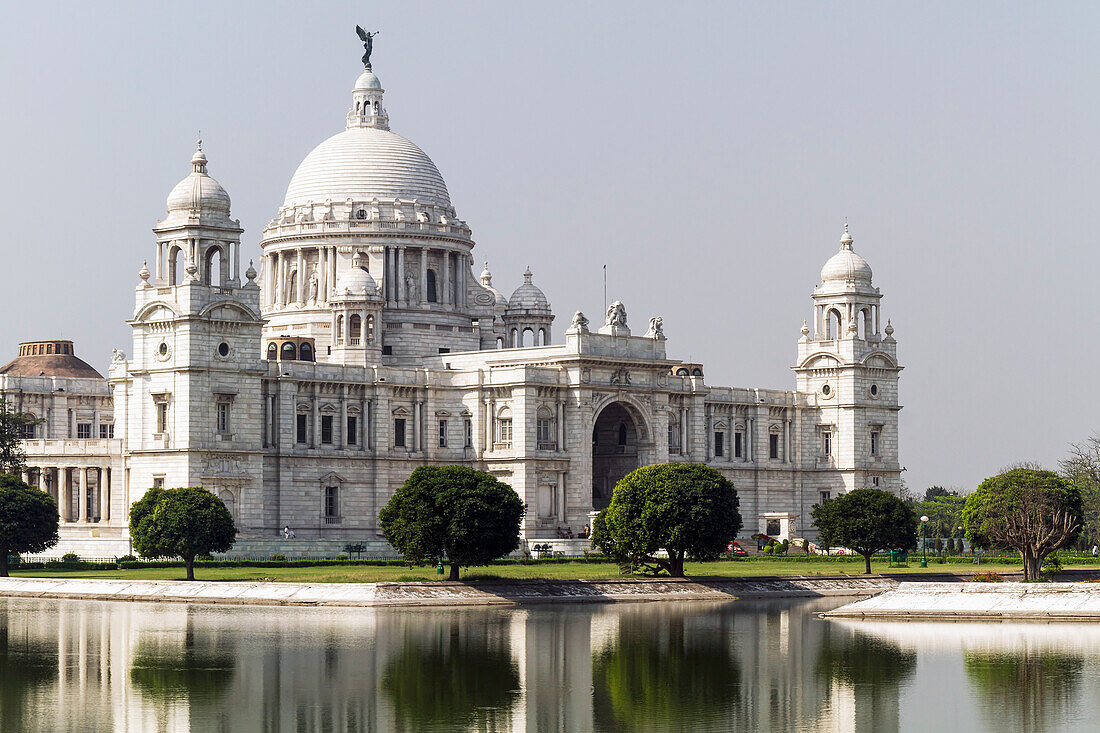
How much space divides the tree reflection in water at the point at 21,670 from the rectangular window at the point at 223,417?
39723 millimetres

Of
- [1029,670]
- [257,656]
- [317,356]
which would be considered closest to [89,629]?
[257,656]

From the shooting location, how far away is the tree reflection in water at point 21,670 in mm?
43438

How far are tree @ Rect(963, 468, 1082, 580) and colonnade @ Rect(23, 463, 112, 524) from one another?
156 ft

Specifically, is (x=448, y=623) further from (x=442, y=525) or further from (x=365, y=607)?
(x=442, y=525)

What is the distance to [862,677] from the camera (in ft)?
168

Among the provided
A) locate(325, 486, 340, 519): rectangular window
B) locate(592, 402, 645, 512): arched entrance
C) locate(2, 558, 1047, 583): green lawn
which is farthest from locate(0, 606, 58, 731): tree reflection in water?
locate(592, 402, 645, 512): arched entrance

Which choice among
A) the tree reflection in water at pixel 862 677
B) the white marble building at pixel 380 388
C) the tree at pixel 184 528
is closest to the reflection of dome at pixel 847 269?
the white marble building at pixel 380 388

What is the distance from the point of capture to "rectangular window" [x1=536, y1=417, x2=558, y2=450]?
4564 inches

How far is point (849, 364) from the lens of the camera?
134 metres

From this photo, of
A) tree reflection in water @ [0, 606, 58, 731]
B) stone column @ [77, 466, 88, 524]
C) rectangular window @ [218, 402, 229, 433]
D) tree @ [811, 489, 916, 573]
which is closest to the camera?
tree reflection in water @ [0, 606, 58, 731]

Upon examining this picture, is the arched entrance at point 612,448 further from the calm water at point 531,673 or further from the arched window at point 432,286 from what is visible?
the calm water at point 531,673

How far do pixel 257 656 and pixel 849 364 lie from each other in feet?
276

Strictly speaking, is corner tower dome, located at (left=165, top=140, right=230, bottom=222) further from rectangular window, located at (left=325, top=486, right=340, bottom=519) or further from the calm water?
the calm water

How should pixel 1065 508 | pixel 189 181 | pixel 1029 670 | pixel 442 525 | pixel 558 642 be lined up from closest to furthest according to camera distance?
pixel 1029 670 → pixel 558 642 → pixel 442 525 → pixel 1065 508 → pixel 189 181
